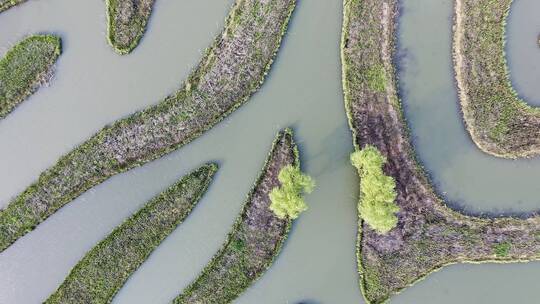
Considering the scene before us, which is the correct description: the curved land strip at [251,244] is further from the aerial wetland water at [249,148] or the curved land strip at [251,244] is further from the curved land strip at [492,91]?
the curved land strip at [492,91]

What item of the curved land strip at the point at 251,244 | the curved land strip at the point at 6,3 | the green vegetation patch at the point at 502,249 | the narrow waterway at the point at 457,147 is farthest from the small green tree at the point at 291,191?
the curved land strip at the point at 6,3

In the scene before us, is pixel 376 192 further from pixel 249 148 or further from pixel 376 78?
pixel 249 148

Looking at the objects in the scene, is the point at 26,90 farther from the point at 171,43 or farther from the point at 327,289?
the point at 327,289

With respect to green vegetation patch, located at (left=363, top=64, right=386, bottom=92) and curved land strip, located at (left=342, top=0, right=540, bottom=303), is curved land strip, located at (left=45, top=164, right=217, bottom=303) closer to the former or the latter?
curved land strip, located at (left=342, top=0, right=540, bottom=303)

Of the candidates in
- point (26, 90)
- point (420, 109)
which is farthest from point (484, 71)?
point (26, 90)

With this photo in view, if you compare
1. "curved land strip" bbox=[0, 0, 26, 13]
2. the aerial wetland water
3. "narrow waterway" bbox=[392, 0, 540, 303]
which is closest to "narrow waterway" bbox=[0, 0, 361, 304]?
the aerial wetland water

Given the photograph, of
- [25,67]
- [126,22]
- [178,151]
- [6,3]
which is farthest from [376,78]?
[6,3]
